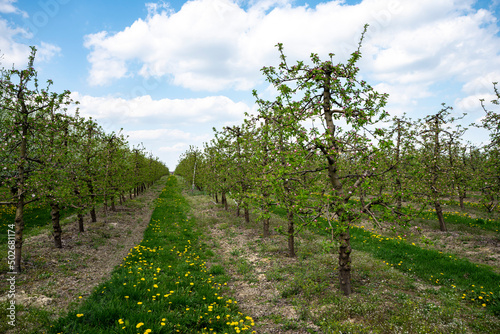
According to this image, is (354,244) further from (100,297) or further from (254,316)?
(100,297)

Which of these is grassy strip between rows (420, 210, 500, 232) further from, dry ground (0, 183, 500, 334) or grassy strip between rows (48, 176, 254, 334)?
grassy strip between rows (48, 176, 254, 334)

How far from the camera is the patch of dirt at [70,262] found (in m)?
8.26

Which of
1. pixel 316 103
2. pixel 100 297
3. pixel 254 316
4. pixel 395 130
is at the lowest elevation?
pixel 254 316

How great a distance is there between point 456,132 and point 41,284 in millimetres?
28093

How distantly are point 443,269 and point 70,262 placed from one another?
17499 millimetres

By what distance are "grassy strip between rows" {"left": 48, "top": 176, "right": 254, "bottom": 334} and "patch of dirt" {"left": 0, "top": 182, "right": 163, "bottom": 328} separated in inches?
45.3

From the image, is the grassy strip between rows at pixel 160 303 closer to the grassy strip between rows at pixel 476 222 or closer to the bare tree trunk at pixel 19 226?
the bare tree trunk at pixel 19 226

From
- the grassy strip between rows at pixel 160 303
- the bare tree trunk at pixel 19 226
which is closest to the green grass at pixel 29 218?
the bare tree trunk at pixel 19 226

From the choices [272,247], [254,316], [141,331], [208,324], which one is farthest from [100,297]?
[272,247]

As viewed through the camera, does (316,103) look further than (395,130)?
No

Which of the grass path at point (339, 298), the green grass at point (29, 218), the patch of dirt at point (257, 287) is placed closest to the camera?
the grass path at point (339, 298)

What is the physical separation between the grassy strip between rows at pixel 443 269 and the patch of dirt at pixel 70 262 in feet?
30.7

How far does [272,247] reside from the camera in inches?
565

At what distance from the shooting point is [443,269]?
10.9 metres
